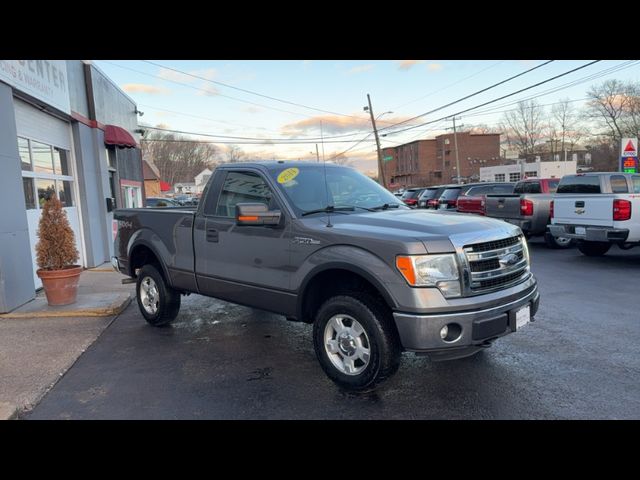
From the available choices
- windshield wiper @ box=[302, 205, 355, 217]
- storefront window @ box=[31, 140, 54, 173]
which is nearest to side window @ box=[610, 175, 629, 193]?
windshield wiper @ box=[302, 205, 355, 217]

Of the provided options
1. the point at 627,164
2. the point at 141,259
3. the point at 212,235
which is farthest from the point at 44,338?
the point at 627,164

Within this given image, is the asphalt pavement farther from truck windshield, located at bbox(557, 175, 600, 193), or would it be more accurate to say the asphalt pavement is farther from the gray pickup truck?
truck windshield, located at bbox(557, 175, 600, 193)

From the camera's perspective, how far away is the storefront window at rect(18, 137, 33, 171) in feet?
27.5

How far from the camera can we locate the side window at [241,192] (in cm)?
466

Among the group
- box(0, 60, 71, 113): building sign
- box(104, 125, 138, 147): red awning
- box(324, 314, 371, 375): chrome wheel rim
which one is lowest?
box(324, 314, 371, 375): chrome wheel rim

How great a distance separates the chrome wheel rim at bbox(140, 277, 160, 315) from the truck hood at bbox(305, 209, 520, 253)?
298cm

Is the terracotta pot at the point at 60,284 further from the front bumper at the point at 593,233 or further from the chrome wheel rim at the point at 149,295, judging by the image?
the front bumper at the point at 593,233

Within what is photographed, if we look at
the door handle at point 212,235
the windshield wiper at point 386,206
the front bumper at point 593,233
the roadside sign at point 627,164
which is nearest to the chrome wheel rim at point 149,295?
the door handle at point 212,235

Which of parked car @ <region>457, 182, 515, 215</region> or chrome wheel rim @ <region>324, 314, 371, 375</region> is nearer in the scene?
chrome wheel rim @ <region>324, 314, 371, 375</region>

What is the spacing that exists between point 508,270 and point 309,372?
6.87 ft

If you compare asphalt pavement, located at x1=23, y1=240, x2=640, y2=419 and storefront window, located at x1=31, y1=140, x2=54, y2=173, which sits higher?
storefront window, located at x1=31, y1=140, x2=54, y2=173

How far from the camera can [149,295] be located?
616 cm

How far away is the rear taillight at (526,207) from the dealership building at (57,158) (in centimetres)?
1153
